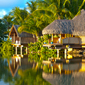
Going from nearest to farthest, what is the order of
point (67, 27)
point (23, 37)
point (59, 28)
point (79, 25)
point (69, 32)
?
point (59, 28) < point (69, 32) < point (67, 27) < point (79, 25) < point (23, 37)

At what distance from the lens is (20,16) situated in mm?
29375

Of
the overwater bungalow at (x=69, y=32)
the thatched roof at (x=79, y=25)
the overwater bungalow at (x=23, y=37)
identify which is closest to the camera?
the overwater bungalow at (x=69, y=32)

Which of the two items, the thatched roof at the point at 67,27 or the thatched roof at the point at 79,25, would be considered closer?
the thatched roof at the point at 67,27

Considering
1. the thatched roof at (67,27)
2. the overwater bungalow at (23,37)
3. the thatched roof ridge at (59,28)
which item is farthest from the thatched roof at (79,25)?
the overwater bungalow at (23,37)

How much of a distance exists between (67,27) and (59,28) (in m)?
0.93

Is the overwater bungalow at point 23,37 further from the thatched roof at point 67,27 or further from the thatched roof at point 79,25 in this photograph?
the thatched roof at point 79,25

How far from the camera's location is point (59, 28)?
720 inches

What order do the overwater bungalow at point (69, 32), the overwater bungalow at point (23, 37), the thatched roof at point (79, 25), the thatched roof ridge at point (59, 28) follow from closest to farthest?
the overwater bungalow at point (69, 32) < the thatched roof ridge at point (59, 28) < the thatched roof at point (79, 25) < the overwater bungalow at point (23, 37)

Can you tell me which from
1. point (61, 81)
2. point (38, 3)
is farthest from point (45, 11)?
point (61, 81)

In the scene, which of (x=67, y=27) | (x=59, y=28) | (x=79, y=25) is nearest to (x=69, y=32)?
(x=67, y=27)

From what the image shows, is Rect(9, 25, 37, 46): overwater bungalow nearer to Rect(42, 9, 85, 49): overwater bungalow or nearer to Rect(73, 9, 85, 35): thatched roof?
Rect(42, 9, 85, 49): overwater bungalow

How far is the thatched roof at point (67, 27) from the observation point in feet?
59.6

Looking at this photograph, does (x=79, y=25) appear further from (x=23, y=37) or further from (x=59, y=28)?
(x=23, y=37)

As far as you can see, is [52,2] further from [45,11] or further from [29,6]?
[29,6]
